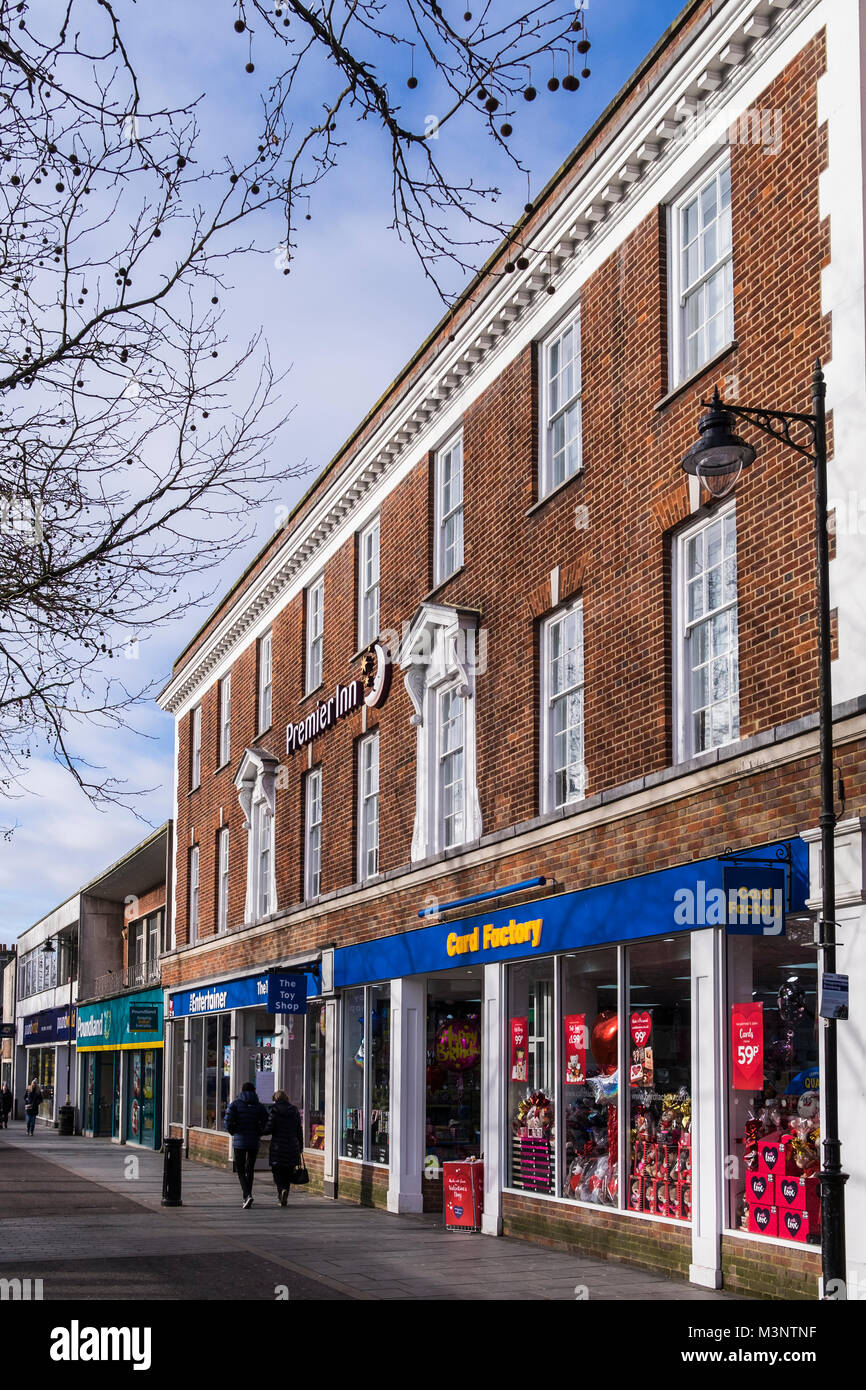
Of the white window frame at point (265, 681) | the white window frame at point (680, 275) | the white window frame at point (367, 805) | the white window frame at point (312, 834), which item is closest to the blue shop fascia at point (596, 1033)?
the white window frame at point (367, 805)

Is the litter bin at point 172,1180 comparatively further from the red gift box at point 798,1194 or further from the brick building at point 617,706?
the red gift box at point 798,1194

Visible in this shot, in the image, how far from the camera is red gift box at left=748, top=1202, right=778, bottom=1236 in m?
12.4

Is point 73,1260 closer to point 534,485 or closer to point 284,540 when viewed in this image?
point 534,485

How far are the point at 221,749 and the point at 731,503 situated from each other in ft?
72.9

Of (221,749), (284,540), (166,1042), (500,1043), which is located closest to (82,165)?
(500,1043)

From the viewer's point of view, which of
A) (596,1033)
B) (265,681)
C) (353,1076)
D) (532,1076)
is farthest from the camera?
(265,681)

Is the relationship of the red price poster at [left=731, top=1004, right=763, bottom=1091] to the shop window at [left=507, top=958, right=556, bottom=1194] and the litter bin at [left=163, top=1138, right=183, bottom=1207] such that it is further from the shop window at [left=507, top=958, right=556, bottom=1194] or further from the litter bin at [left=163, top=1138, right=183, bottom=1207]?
the litter bin at [left=163, top=1138, right=183, bottom=1207]

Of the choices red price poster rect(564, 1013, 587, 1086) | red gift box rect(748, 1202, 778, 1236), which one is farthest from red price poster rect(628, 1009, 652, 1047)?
red gift box rect(748, 1202, 778, 1236)

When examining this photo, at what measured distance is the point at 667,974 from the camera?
1457 cm

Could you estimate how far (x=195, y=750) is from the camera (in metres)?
37.7

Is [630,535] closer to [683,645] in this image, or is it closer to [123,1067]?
[683,645]

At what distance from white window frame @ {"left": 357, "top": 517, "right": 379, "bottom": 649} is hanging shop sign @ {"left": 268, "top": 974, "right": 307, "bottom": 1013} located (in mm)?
5602

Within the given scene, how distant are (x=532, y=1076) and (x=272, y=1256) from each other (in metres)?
3.59

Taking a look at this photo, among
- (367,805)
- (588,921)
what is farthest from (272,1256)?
(367,805)
